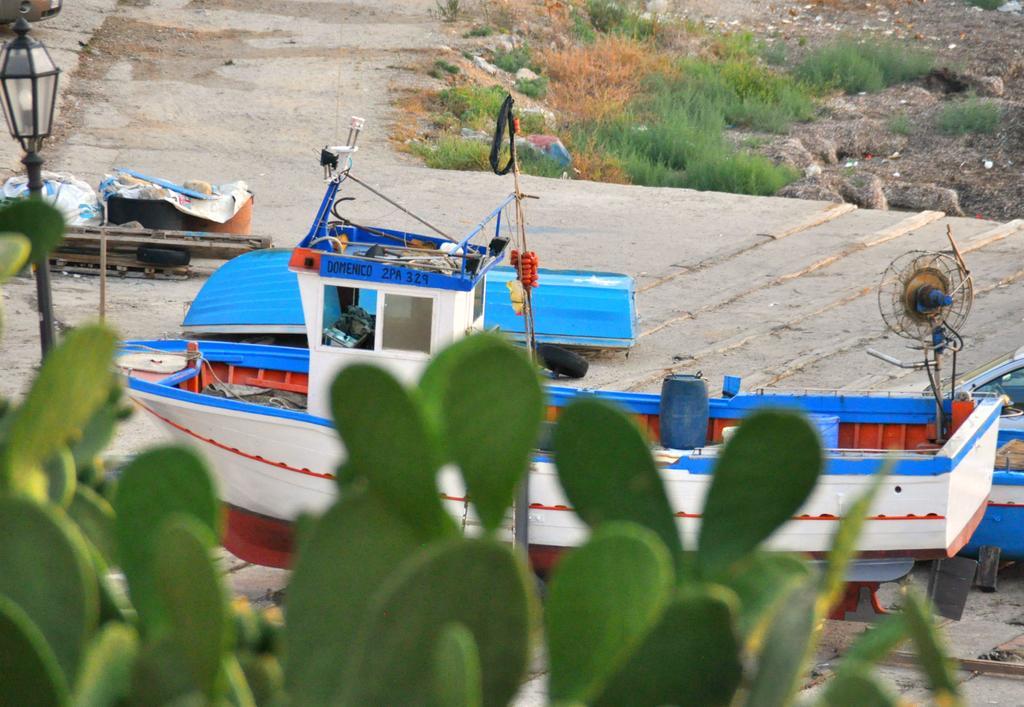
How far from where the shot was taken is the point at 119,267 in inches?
674

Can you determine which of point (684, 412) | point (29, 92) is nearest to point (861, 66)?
point (684, 412)

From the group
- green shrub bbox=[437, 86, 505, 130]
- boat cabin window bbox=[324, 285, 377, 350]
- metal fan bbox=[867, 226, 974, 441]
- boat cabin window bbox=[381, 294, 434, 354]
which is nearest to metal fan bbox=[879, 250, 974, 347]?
metal fan bbox=[867, 226, 974, 441]

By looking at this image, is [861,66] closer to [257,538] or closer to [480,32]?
[480,32]

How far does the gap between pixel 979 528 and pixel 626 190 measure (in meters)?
12.9

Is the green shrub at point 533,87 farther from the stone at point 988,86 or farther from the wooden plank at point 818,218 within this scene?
the stone at point 988,86

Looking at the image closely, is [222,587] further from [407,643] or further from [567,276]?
[567,276]

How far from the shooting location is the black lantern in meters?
8.48

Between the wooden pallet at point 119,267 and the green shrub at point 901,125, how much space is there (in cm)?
1570

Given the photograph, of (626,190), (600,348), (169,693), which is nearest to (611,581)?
(169,693)

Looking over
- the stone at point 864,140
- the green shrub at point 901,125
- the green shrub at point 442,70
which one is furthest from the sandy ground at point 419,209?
the green shrub at point 901,125

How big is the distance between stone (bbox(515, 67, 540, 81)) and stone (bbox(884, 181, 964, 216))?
775cm

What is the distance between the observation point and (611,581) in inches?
40.0

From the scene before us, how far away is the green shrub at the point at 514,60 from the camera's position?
1114 inches

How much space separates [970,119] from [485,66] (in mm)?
9729
